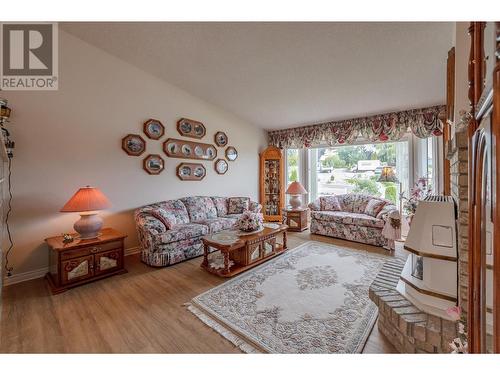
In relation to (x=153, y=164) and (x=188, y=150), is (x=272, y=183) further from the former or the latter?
(x=153, y=164)

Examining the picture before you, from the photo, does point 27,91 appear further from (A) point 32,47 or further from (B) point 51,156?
(B) point 51,156

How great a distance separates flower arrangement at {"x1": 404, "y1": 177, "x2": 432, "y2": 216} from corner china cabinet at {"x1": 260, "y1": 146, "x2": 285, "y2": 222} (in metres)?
2.75

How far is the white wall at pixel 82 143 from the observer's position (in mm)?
2625

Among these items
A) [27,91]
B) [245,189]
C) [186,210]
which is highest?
[27,91]

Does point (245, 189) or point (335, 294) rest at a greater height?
point (245, 189)

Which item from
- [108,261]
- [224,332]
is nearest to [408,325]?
[224,332]

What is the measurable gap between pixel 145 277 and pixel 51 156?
197 cm

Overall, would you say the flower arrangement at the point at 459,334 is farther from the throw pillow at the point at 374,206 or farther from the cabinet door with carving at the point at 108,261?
the cabinet door with carving at the point at 108,261

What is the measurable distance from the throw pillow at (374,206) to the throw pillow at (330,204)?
57 cm

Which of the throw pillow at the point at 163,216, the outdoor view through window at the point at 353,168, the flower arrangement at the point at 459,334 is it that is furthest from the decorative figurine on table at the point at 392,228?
the throw pillow at the point at 163,216

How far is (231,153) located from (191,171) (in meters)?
1.13

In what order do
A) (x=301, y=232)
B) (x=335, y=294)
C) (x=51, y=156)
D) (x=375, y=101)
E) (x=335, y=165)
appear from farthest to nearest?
(x=335, y=165), (x=301, y=232), (x=375, y=101), (x=51, y=156), (x=335, y=294)
